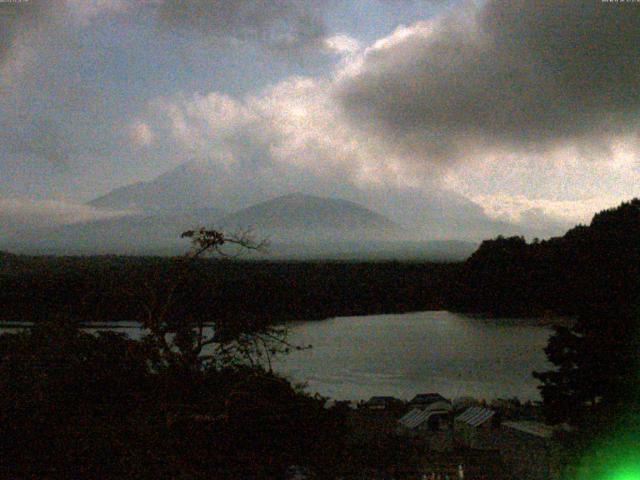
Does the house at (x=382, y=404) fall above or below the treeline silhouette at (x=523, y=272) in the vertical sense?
below

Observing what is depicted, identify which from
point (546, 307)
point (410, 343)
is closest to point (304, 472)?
point (410, 343)

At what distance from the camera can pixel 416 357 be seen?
15883 mm

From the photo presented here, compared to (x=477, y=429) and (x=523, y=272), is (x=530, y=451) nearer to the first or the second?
(x=477, y=429)

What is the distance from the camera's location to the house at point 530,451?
4391 mm

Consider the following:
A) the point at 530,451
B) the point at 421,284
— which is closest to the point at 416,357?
the point at 530,451

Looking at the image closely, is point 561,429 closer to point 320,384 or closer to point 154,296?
point 154,296

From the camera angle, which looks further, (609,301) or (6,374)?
(609,301)

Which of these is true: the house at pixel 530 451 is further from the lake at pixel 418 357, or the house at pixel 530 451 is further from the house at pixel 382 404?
the lake at pixel 418 357

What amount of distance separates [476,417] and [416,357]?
931cm

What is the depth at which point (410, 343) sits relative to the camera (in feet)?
58.4

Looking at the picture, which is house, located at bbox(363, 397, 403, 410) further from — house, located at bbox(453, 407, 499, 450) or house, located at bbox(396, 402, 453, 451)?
house, located at bbox(453, 407, 499, 450)

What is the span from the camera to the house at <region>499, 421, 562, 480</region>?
4.39 metres

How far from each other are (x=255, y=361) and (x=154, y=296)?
418 millimetres

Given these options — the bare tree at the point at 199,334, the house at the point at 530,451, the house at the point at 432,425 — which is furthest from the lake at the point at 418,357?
the bare tree at the point at 199,334
